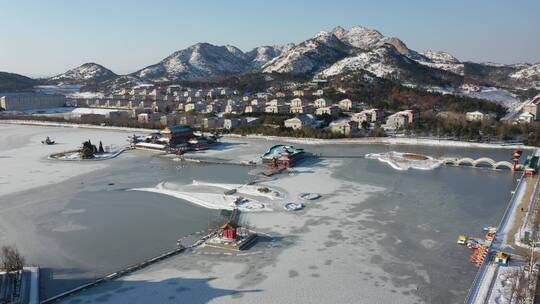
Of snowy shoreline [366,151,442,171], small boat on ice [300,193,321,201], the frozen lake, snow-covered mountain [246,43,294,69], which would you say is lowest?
the frozen lake

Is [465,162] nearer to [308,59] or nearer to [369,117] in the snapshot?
[369,117]

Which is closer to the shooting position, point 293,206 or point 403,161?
point 293,206

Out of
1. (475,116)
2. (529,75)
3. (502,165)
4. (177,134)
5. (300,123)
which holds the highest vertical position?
(529,75)

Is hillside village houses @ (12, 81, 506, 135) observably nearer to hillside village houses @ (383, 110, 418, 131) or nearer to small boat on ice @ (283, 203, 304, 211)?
hillside village houses @ (383, 110, 418, 131)

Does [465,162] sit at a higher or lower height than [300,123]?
lower

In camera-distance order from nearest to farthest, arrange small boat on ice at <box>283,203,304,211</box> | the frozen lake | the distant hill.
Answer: the frozen lake < small boat on ice at <box>283,203,304,211</box> < the distant hill

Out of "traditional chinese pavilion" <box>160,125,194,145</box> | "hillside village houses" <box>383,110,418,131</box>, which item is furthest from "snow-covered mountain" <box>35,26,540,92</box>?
"traditional chinese pavilion" <box>160,125,194,145</box>

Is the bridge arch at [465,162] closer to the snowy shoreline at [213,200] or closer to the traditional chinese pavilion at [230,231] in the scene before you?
the snowy shoreline at [213,200]

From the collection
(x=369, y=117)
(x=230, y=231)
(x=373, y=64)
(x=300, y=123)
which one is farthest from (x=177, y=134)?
(x=373, y=64)

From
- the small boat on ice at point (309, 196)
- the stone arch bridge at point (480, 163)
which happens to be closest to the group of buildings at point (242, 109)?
the stone arch bridge at point (480, 163)
